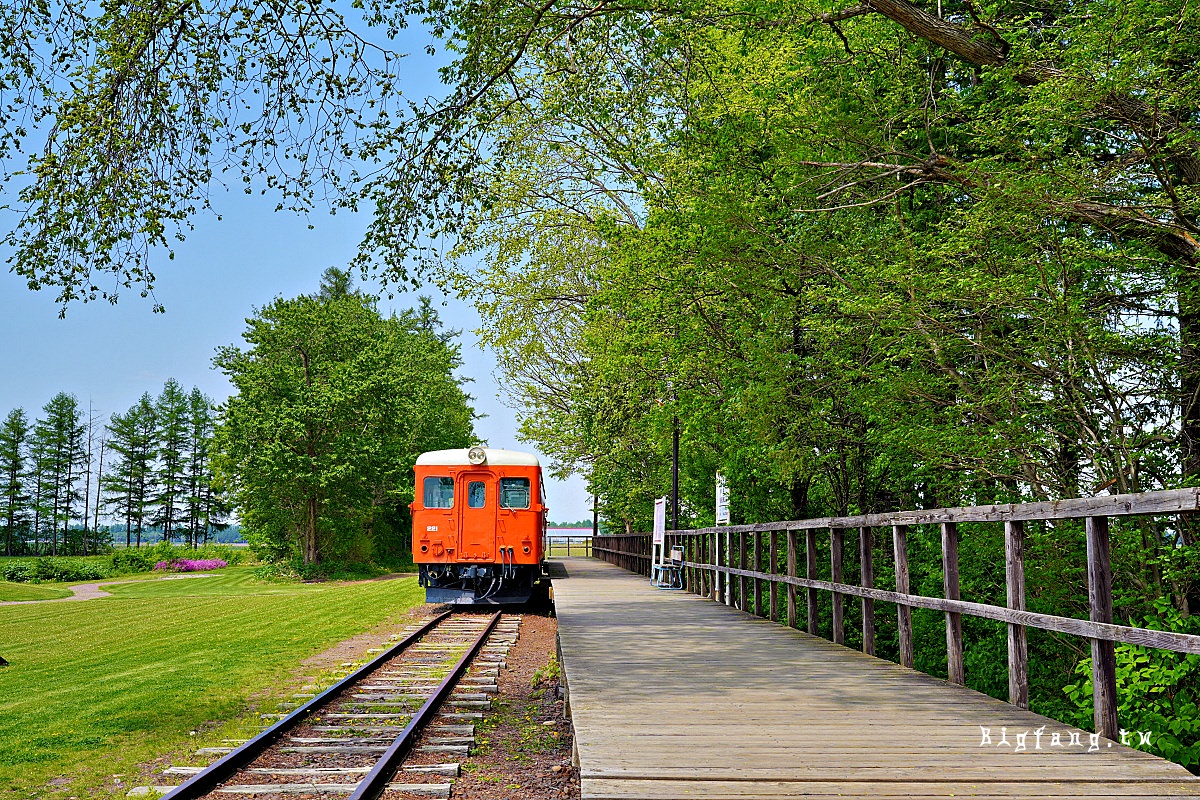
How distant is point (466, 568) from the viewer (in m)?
19.2

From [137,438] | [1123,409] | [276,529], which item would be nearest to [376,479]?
[276,529]

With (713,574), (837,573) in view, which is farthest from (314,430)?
(837,573)

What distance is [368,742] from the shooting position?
23.7ft

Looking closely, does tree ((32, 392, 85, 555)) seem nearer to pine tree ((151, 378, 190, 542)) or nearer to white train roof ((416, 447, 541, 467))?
pine tree ((151, 378, 190, 542))

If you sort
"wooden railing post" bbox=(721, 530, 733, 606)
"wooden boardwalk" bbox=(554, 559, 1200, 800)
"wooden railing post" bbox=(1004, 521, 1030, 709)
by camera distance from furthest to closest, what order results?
"wooden railing post" bbox=(721, 530, 733, 606) < "wooden railing post" bbox=(1004, 521, 1030, 709) < "wooden boardwalk" bbox=(554, 559, 1200, 800)

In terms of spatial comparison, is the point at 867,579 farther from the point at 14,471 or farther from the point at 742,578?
the point at 14,471

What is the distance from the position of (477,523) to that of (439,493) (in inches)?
37.5

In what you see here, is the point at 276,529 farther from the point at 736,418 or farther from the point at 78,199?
the point at 78,199

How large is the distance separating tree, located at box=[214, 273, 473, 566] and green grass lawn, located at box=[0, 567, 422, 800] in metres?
11.9

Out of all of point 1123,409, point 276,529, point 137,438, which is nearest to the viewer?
point 1123,409

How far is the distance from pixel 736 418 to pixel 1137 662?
25.0 ft

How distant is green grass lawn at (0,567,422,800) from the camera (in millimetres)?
7160

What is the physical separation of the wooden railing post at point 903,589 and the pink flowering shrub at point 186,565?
4705 cm

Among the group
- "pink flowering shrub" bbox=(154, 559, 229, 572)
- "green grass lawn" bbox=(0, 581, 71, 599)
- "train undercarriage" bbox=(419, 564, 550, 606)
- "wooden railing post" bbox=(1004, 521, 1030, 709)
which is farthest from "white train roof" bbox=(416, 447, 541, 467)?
"pink flowering shrub" bbox=(154, 559, 229, 572)
